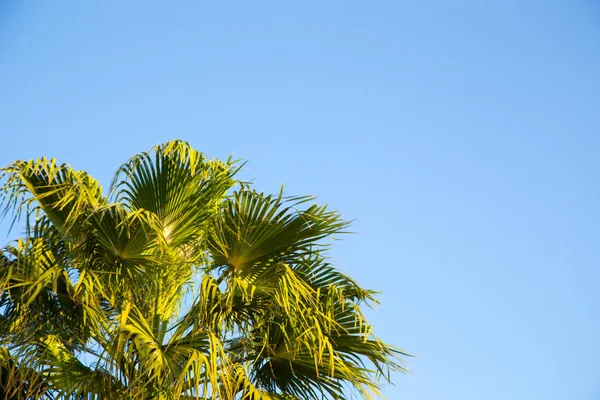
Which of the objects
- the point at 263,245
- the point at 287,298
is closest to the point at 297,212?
the point at 263,245

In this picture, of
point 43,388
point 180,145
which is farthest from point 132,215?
point 43,388

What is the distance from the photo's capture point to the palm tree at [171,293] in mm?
5055

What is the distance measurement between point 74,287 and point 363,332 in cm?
199

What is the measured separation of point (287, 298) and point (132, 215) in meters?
1.16

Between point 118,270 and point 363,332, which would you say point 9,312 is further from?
point 363,332

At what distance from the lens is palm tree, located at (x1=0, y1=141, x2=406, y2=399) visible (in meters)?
5.05

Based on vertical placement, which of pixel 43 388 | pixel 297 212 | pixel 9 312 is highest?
pixel 297 212

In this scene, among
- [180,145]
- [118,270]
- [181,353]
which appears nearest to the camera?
[181,353]

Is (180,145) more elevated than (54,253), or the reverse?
(180,145)

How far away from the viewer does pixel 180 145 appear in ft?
19.4

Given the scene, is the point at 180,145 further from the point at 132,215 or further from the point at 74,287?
the point at 74,287

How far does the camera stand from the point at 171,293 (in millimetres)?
5723

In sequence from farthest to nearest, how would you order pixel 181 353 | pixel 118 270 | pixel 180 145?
pixel 180 145 → pixel 118 270 → pixel 181 353

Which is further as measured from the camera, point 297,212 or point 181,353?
point 297,212
